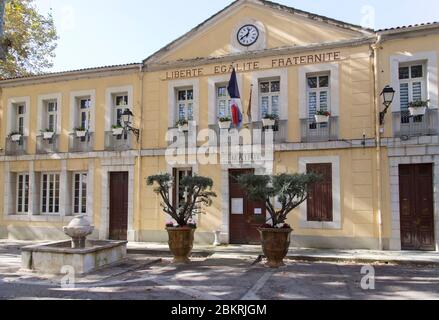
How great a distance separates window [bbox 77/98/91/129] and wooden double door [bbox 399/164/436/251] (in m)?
11.2

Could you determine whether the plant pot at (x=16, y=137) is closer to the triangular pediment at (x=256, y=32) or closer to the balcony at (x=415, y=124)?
the triangular pediment at (x=256, y=32)

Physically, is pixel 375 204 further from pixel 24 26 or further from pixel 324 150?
pixel 24 26

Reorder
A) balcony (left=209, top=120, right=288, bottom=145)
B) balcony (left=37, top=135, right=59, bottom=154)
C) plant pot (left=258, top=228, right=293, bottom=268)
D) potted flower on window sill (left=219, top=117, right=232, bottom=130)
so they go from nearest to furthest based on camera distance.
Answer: plant pot (left=258, top=228, right=293, bottom=268) < balcony (left=209, top=120, right=288, bottom=145) < potted flower on window sill (left=219, top=117, right=232, bottom=130) < balcony (left=37, top=135, right=59, bottom=154)

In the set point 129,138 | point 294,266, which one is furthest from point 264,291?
point 129,138

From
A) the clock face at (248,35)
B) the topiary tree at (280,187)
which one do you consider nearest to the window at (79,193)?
the clock face at (248,35)

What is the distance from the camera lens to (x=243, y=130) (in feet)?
43.8

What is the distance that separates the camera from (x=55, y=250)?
912 centimetres

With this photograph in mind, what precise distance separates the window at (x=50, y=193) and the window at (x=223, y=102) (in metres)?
6.97

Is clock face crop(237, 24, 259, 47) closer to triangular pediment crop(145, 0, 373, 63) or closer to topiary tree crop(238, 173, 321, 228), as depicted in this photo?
triangular pediment crop(145, 0, 373, 63)

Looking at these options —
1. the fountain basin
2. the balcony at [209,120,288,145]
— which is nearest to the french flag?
the balcony at [209,120,288,145]

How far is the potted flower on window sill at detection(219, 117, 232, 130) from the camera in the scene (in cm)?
1334

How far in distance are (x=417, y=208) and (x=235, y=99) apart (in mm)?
6123

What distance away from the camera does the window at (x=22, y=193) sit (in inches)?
645

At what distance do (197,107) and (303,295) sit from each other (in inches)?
330
